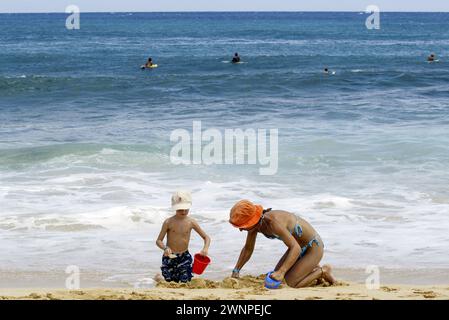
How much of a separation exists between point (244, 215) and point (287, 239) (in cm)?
45

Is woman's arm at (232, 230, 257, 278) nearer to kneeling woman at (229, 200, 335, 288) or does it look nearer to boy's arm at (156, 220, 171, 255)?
kneeling woman at (229, 200, 335, 288)

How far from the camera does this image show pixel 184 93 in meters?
27.1

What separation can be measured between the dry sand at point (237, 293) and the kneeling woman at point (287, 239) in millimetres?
129

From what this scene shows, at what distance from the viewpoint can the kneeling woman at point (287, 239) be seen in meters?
6.58

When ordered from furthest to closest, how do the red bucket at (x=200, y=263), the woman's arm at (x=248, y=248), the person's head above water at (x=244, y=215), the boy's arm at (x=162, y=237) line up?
1. the boy's arm at (x=162, y=237)
2. the red bucket at (x=200, y=263)
3. the woman's arm at (x=248, y=248)
4. the person's head above water at (x=244, y=215)

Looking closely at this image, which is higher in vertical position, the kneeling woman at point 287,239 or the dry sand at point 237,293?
the kneeling woman at point 287,239

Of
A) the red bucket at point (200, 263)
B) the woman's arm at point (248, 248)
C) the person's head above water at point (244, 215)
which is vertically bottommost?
the red bucket at point (200, 263)

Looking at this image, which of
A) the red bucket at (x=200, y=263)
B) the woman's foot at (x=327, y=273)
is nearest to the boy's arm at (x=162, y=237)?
the red bucket at (x=200, y=263)

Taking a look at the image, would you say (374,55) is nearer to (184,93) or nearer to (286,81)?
(286,81)

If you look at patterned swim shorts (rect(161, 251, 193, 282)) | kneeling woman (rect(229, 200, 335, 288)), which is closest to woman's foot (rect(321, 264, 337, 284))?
kneeling woman (rect(229, 200, 335, 288))

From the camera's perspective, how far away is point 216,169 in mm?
14180

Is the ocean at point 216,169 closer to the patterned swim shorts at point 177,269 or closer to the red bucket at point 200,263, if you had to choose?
the patterned swim shorts at point 177,269

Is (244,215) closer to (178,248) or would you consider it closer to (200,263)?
(200,263)
